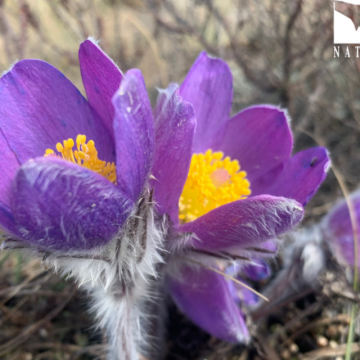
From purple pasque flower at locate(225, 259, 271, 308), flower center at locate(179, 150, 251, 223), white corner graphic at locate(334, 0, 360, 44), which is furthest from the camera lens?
white corner graphic at locate(334, 0, 360, 44)

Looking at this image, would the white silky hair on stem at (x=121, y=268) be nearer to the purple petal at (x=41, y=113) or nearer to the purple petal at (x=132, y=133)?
the purple petal at (x=132, y=133)

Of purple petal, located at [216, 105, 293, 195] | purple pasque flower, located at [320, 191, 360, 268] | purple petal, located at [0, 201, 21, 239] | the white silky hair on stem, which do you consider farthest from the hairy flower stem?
purple pasque flower, located at [320, 191, 360, 268]

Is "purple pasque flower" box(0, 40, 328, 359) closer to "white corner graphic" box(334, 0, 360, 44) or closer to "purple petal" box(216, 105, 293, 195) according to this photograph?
"purple petal" box(216, 105, 293, 195)

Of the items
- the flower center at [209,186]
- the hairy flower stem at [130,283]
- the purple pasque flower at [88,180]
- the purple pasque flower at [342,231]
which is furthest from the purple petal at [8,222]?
the purple pasque flower at [342,231]

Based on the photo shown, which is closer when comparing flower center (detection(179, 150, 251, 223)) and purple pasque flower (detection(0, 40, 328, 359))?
purple pasque flower (detection(0, 40, 328, 359))

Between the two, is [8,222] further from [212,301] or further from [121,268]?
[212,301]

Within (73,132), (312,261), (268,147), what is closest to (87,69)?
(73,132)
